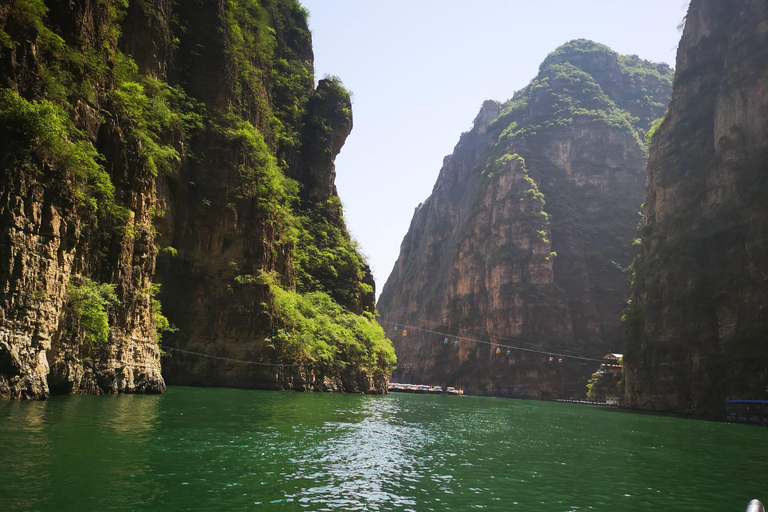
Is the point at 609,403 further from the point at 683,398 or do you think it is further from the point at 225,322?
the point at 225,322

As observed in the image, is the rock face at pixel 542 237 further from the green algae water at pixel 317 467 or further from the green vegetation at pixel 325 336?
the green algae water at pixel 317 467

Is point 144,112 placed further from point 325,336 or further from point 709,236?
point 709,236

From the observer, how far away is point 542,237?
4894 inches

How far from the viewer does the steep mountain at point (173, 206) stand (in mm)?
19844

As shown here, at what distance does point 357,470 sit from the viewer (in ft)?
42.7

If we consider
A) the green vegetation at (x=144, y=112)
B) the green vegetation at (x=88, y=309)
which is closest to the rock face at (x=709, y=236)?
the green vegetation at (x=144, y=112)

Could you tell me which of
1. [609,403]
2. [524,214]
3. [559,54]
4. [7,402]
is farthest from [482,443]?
[559,54]

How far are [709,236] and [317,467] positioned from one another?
54.4 meters

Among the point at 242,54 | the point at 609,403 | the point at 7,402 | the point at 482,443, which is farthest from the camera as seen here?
the point at 609,403

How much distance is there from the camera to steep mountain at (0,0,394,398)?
19.8 m

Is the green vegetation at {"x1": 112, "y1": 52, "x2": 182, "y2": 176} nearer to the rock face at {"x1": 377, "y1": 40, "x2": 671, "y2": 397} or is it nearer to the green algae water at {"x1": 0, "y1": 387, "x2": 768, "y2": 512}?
the green algae water at {"x1": 0, "y1": 387, "x2": 768, "y2": 512}

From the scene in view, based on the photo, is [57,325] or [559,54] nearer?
[57,325]

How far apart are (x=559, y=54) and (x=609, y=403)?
127m

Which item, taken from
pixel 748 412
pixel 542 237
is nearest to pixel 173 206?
pixel 748 412
